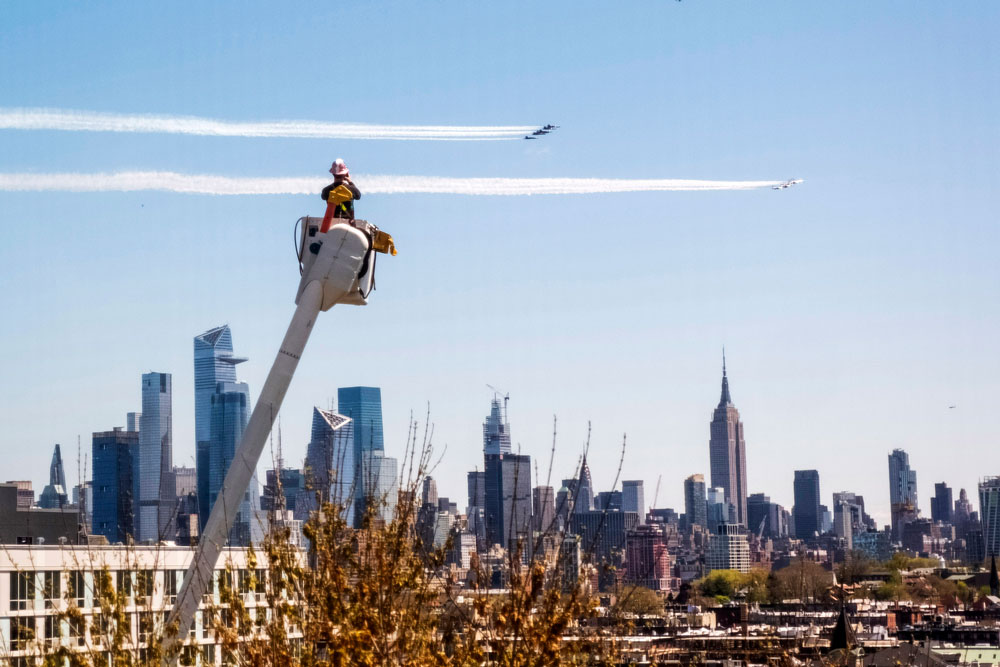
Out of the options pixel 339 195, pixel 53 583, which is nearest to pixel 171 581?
pixel 53 583

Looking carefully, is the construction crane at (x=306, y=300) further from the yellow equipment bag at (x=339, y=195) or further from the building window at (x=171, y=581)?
the building window at (x=171, y=581)

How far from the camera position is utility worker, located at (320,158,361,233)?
40531 mm

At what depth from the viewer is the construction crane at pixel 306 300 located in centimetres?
3984

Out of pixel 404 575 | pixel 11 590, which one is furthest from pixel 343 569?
pixel 11 590

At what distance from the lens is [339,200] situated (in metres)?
40.5

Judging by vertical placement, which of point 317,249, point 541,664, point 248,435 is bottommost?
point 541,664

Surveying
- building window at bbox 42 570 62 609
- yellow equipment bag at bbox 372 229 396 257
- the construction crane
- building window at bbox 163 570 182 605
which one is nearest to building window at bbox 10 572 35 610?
building window at bbox 42 570 62 609

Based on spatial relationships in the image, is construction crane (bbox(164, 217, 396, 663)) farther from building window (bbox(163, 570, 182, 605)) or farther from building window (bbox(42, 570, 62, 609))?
building window (bbox(163, 570, 182, 605))

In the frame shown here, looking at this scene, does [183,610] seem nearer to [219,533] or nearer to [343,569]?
[219,533]

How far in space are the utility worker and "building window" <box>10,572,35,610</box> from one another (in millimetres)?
25490

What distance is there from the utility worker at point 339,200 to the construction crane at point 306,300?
0.19 meters

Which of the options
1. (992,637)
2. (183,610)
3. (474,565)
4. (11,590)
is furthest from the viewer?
(992,637)

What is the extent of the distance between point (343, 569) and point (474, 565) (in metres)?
3.34

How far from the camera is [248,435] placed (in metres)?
40.5
